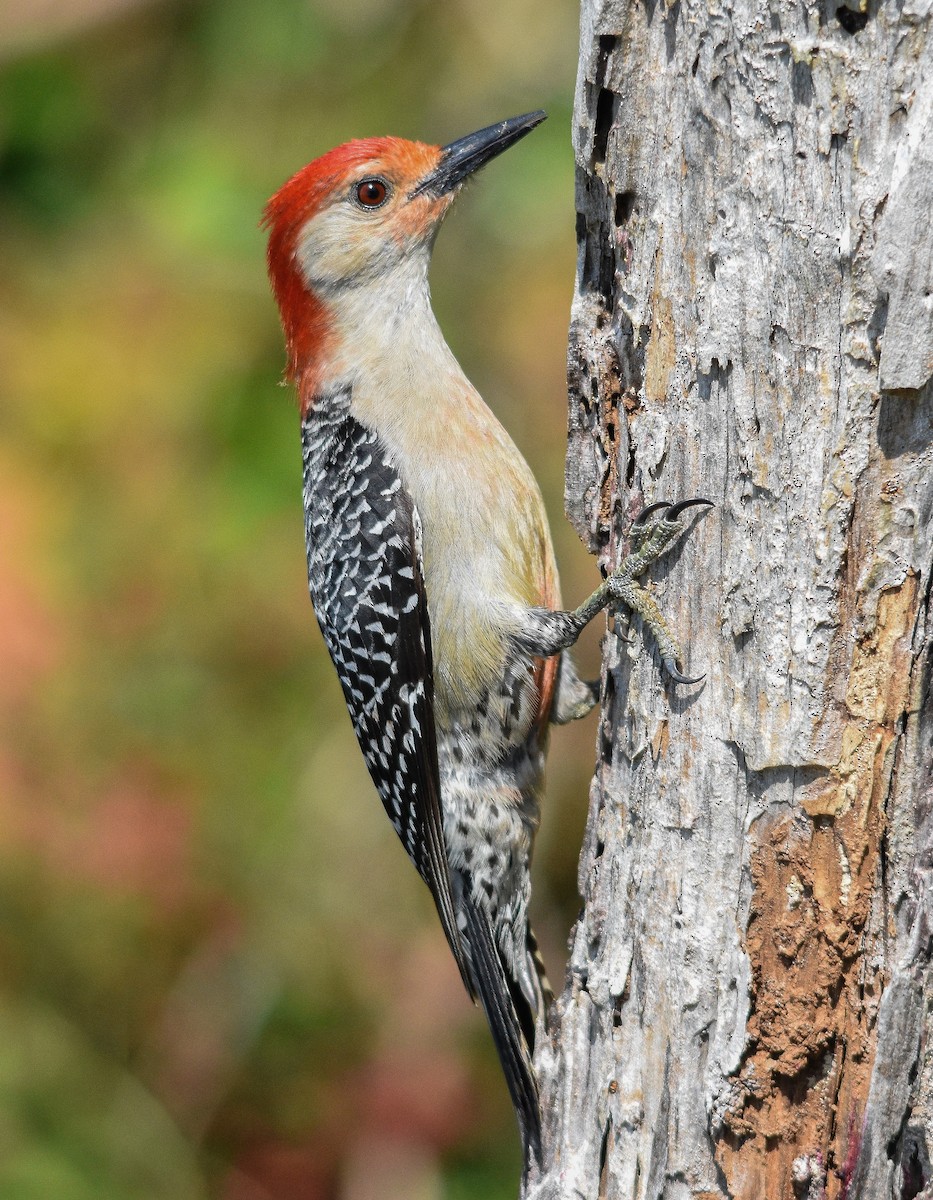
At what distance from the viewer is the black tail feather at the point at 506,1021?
11.4 feet

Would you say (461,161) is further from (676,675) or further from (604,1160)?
(604,1160)

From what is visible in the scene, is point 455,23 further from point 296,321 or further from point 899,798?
point 899,798

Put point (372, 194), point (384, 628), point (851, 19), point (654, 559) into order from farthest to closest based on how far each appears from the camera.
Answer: point (372, 194), point (384, 628), point (654, 559), point (851, 19)

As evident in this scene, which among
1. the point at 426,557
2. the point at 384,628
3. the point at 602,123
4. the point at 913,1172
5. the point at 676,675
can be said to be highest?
the point at 602,123

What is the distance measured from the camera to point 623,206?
2775 mm

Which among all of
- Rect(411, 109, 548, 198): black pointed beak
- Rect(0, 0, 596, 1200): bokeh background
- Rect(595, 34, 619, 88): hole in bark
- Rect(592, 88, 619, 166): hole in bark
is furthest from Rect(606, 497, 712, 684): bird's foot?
Rect(0, 0, 596, 1200): bokeh background

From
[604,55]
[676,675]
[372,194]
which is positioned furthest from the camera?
[372,194]

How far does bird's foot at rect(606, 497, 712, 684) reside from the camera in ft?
9.21

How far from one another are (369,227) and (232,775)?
8.14ft

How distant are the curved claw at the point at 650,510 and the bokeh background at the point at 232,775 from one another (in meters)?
2.35

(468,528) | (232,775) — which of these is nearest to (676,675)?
(468,528)

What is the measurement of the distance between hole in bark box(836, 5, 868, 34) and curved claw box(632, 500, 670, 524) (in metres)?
1.04

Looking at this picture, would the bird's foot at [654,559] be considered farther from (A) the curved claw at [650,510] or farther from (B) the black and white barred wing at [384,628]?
(B) the black and white barred wing at [384,628]

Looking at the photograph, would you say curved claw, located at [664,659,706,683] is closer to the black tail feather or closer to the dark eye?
the black tail feather
